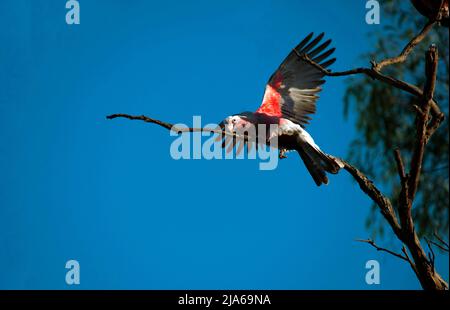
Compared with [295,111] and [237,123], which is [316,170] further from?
[295,111]

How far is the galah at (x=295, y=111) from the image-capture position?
13.6ft

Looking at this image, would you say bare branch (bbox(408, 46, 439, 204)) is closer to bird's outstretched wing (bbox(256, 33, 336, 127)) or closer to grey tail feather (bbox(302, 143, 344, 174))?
grey tail feather (bbox(302, 143, 344, 174))

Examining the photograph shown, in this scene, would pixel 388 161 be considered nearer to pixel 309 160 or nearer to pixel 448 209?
pixel 448 209

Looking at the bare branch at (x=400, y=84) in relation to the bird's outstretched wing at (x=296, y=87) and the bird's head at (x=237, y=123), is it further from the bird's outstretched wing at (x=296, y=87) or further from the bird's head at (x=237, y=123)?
the bird's outstretched wing at (x=296, y=87)

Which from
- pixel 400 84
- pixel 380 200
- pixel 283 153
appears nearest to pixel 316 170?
pixel 283 153

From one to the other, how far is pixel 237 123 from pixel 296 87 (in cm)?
107

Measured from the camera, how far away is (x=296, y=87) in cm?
538

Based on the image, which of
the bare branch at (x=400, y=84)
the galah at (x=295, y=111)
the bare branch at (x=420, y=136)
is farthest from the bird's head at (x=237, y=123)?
the bare branch at (x=420, y=136)

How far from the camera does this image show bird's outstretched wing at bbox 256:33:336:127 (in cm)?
517

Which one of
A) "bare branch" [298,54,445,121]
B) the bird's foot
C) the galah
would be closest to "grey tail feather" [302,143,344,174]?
the galah
